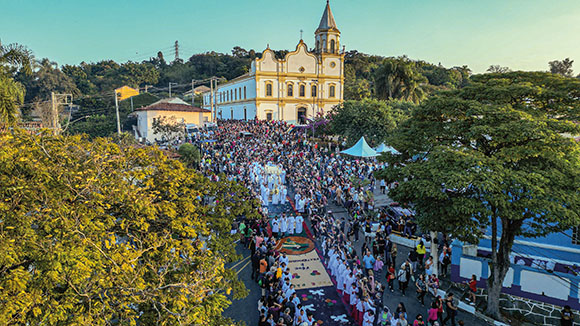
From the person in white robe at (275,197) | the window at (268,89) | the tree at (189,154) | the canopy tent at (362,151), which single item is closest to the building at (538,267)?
the person in white robe at (275,197)

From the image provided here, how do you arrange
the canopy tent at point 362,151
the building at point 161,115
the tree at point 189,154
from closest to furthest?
Result: 1. the canopy tent at point 362,151
2. the tree at point 189,154
3. the building at point 161,115

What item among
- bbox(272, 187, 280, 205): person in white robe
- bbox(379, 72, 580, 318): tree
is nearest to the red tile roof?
bbox(272, 187, 280, 205): person in white robe

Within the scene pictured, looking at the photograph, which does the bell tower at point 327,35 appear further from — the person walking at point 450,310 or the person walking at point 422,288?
the person walking at point 450,310

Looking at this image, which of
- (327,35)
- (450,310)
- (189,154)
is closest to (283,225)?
(450,310)

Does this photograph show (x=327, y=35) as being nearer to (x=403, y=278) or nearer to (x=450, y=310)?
(x=403, y=278)

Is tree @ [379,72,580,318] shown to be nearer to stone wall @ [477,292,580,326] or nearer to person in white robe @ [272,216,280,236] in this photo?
stone wall @ [477,292,580,326]

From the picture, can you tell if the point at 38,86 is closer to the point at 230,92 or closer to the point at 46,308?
the point at 230,92

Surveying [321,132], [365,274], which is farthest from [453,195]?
[321,132]
